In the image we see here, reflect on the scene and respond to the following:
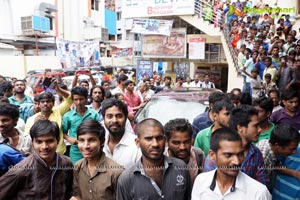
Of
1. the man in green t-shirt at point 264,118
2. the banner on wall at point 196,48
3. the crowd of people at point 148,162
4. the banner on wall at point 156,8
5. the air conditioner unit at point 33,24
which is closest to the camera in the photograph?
the crowd of people at point 148,162

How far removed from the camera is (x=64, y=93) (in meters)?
4.28

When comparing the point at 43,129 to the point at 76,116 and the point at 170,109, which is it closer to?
the point at 76,116

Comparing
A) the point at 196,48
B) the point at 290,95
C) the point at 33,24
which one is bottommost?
the point at 290,95

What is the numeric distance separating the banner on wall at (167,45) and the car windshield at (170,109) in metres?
12.9

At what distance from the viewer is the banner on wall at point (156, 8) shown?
51.9 ft

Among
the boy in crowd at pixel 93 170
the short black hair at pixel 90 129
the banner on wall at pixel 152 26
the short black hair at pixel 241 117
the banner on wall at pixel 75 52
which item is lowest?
the boy in crowd at pixel 93 170

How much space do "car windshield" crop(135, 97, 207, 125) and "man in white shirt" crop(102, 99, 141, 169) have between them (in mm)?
1795

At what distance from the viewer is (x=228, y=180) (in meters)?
1.83

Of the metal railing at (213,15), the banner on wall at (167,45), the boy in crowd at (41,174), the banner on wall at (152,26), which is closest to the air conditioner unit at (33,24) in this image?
the banner on wall at (152,26)

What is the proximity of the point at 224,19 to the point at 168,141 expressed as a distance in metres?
13.2

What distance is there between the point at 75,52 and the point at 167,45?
5605 millimetres

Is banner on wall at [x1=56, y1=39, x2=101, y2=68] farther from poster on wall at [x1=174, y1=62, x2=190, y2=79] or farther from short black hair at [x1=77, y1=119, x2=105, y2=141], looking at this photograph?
short black hair at [x1=77, y1=119, x2=105, y2=141]

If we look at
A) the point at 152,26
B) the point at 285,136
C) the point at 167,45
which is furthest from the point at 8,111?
the point at 167,45

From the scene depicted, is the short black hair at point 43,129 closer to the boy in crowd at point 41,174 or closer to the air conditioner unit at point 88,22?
the boy in crowd at point 41,174
